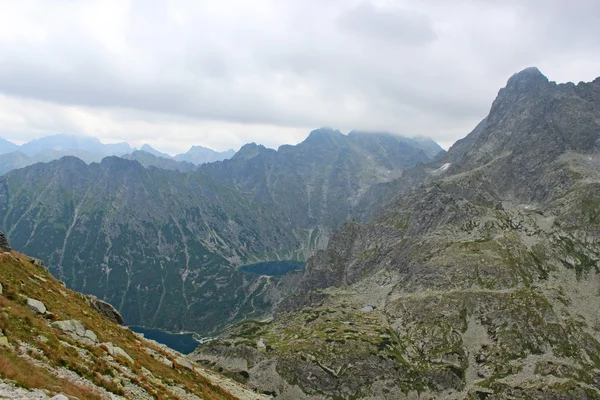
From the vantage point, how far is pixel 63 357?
28281mm

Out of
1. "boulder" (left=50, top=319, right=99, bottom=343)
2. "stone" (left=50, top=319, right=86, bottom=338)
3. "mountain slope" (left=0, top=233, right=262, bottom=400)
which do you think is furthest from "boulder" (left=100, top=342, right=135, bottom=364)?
"stone" (left=50, top=319, right=86, bottom=338)

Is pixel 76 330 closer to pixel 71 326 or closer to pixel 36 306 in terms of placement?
pixel 71 326

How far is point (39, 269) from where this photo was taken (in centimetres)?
5775

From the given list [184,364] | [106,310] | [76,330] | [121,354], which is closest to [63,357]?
[76,330]

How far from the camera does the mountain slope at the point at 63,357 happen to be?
907 inches

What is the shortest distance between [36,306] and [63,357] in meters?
11.0

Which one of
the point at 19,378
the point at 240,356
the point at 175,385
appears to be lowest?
the point at 240,356

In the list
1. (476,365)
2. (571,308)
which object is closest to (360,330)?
(476,365)

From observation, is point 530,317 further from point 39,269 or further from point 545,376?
point 39,269

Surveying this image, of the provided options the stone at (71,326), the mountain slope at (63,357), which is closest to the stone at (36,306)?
the mountain slope at (63,357)

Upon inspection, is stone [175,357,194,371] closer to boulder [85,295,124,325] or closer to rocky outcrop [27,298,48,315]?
boulder [85,295,124,325]

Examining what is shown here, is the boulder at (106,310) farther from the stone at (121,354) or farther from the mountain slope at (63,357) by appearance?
the stone at (121,354)

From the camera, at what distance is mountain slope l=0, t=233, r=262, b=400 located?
23.0m

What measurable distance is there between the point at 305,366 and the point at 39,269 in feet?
435
